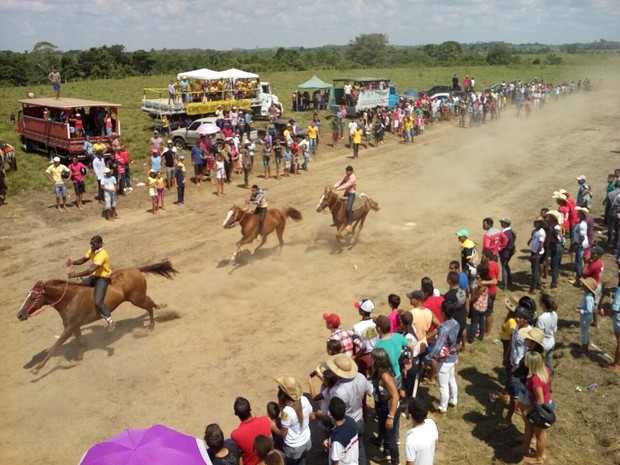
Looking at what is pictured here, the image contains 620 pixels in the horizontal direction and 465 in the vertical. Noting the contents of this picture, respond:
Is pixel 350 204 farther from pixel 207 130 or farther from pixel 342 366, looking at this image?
pixel 207 130

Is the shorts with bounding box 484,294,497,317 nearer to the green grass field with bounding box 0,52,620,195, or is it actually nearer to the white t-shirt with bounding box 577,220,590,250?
the white t-shirt with bounding box 577,220,590,250

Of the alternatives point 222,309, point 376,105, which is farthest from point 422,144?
point 222,309

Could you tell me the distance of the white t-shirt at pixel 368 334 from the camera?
7.62m

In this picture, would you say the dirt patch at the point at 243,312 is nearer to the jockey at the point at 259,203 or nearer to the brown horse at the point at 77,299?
the brown horse at the point at 77,299

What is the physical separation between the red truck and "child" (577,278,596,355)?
60.3ft

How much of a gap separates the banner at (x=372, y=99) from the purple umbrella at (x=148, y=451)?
30.6m

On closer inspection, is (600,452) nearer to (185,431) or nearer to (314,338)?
(314,338)

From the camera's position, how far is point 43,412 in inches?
338

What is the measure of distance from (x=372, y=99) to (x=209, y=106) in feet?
36.6

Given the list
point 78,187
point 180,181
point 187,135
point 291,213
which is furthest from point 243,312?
point 187,135

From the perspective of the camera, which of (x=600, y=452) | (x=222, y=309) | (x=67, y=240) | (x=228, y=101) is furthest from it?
(x=228, y=101)

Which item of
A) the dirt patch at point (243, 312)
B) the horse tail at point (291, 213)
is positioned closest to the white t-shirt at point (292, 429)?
the dirt patch at point (243, 312)

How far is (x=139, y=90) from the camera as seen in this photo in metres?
48.1

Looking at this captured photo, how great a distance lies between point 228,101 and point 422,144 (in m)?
11.1
